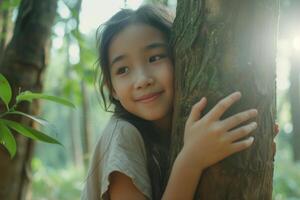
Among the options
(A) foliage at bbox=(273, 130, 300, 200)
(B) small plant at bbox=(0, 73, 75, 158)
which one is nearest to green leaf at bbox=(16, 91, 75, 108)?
(B) small plant at bbox=(0, 73, 75, 158)

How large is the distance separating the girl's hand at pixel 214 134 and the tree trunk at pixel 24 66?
3.72ft

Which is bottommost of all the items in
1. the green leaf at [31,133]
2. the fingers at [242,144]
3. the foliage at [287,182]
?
the foliage at [287,182]

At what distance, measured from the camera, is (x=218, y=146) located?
125 centimetres

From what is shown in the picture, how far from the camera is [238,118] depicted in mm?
1224

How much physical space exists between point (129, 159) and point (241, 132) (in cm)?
44

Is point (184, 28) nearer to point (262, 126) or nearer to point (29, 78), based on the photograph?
point (262, 126)

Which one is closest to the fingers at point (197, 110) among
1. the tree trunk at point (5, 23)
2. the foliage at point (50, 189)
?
the tree trunk at point (5, 23)

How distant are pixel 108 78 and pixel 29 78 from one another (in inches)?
20.7

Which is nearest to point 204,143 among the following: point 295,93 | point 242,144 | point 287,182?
point 242,144

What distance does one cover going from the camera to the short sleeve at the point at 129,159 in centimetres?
145

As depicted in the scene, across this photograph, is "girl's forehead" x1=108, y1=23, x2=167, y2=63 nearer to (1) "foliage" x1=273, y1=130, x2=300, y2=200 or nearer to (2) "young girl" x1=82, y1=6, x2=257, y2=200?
(2) "young girl" x1=82, y1=6, x2=257, y2=200

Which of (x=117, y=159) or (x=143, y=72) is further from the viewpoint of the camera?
(x=143, y=72)

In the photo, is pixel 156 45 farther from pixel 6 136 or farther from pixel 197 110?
pixel 6 136

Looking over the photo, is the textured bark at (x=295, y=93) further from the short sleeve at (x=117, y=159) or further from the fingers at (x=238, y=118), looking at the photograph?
the fingers at (x=238, y=118)
